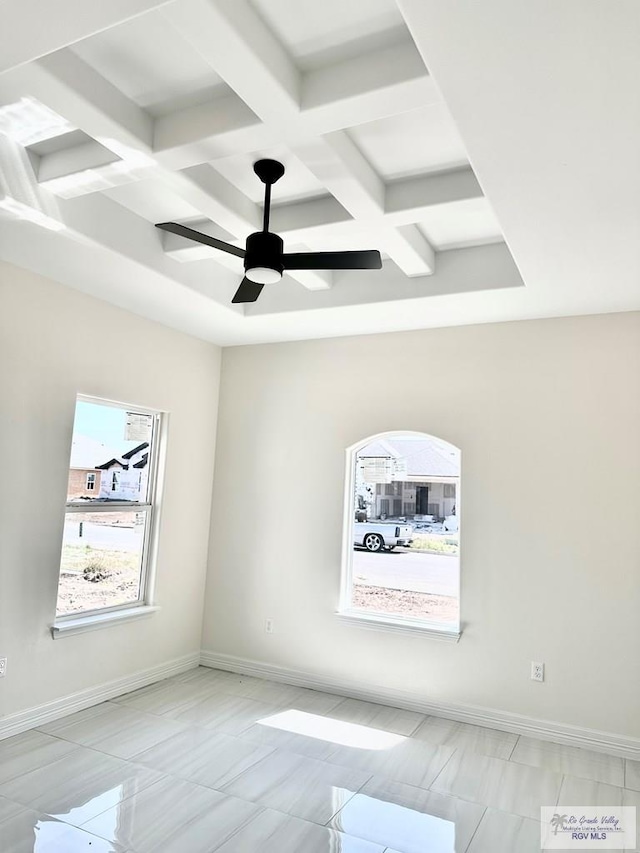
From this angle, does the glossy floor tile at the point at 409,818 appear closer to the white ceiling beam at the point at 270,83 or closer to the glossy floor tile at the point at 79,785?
the glossy floor tile at the point at 79,785

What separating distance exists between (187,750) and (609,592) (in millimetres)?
2662

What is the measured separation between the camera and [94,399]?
13.4 feet

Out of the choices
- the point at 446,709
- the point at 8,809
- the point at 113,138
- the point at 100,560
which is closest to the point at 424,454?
the point at 446,709

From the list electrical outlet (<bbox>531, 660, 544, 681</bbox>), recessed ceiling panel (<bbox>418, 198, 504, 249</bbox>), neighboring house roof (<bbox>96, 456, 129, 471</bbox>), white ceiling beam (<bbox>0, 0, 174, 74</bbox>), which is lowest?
electrical outlet (<bbox>531, 660, 544, 681</bbox>)

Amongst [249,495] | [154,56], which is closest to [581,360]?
[249,495]

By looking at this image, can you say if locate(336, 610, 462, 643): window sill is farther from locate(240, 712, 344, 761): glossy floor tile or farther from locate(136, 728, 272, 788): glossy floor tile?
locate(136, 728, 272, 788): glossy floor tile

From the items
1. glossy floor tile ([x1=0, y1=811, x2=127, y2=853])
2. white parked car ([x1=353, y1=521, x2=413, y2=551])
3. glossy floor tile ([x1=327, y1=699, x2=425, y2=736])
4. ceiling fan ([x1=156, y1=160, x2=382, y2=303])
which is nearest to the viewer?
glossy floor tile ([x1=0, y1=811, x2=127, y2=853])

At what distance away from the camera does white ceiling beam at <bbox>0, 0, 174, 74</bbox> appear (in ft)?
5.27

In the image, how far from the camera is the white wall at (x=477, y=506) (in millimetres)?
3729

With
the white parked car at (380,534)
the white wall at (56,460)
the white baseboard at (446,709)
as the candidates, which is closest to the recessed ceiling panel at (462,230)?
the white wall at (56,460)

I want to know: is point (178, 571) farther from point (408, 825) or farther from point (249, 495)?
point (408, 825)

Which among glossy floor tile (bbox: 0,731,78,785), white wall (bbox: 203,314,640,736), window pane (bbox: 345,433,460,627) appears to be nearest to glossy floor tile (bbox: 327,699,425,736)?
white wall (bbox: 203,314,640,736)

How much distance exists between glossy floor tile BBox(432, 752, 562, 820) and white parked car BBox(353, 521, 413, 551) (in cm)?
146

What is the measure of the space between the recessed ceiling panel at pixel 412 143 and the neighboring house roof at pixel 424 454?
208cm
